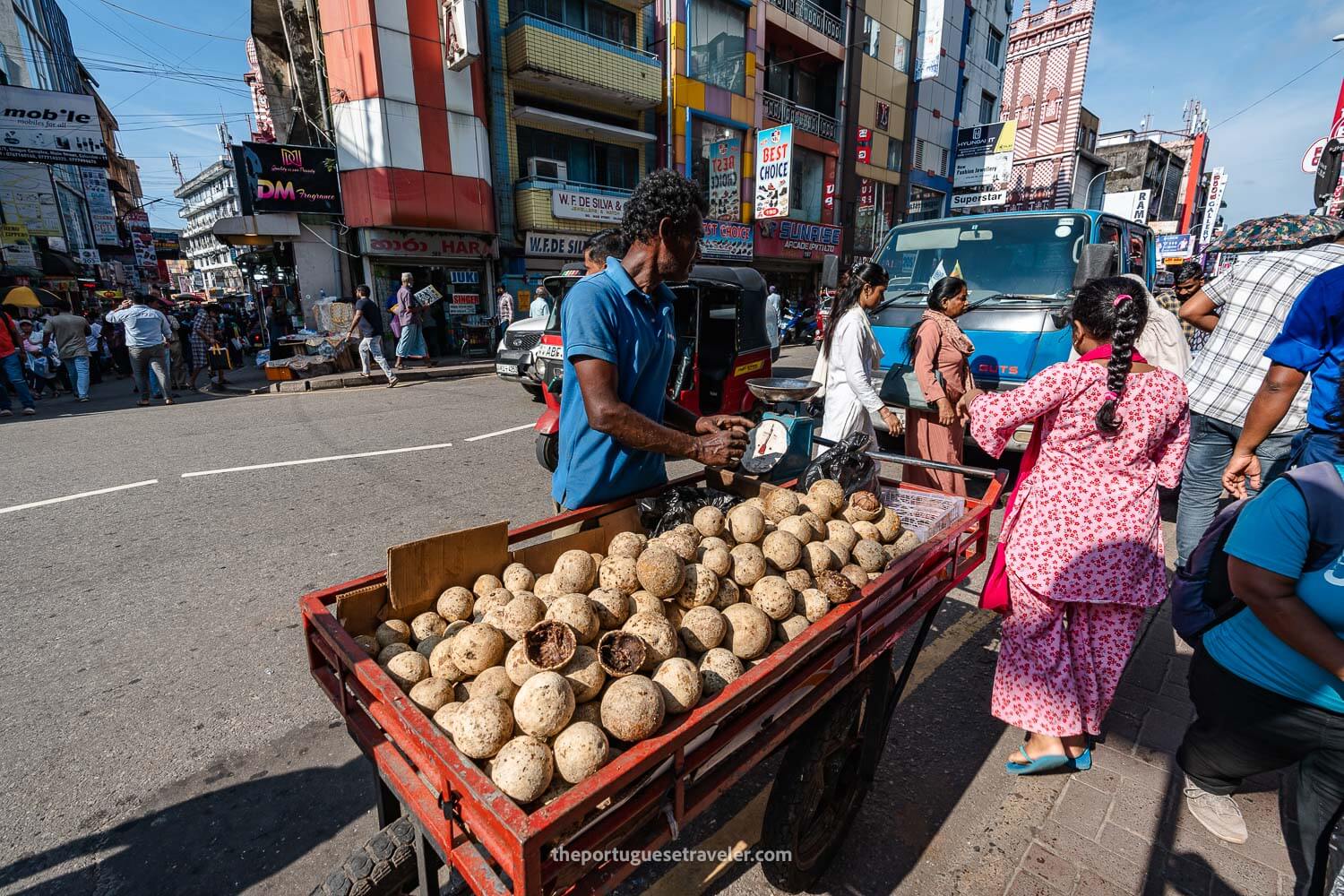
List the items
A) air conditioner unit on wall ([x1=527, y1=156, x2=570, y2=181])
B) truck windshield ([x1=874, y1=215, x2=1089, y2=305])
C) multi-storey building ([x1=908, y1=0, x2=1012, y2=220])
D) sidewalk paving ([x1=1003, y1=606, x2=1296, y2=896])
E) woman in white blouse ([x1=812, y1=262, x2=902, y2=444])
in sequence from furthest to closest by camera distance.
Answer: multi-storey building ([x1=908, y1=0, x2=1012, y2=220]) → air conditioner unit on wall ([x1=527, y1=156, x2=570, y2=181]) → truck windshield ([x1=874, y1=215, x2=1089, y2=305]) → woman in white blouse ([x1=812, y1=262, x2=902, y2=444]) → sidewalk paving ([x1=1003, y1=606, x2=1296, y2=896])

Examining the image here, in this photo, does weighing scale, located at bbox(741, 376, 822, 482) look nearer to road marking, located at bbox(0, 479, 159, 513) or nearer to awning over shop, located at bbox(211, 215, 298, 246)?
road marking, located at bbox(0, 479, 159, 513)

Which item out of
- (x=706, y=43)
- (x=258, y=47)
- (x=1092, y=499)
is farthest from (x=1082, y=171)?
(x=1092, y=499)

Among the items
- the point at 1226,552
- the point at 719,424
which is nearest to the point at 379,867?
the point at 719,424

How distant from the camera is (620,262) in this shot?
7.81ft

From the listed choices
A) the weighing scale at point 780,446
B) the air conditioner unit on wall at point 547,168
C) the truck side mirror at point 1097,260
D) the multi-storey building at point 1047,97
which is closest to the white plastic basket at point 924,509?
the weighing scale at point 780,446

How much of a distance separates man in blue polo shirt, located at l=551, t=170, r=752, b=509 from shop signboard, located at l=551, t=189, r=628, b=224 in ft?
47.8

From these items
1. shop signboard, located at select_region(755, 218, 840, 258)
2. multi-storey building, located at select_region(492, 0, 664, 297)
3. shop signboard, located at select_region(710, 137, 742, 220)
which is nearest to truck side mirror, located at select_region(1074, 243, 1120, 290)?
multi-storey building, located at select_region(492, 0, 664, 297)

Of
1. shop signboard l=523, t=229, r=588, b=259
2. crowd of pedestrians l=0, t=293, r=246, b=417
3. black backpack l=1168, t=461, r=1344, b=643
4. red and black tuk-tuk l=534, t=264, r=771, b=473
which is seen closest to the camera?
black backpack l=1168, t=461, r=1344, b=643

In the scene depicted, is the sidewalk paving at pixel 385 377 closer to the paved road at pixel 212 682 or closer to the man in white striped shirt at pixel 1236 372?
the paved road at pixel 212 682

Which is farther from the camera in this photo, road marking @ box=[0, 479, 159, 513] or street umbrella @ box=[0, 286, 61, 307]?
street umbrella @ box=[0, 286, 61, 307]

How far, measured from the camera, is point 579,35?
15.6 metres

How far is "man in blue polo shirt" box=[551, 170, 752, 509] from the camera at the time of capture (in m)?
2.12

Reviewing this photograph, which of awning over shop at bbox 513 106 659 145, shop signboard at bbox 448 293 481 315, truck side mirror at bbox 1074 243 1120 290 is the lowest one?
shop signboard at bbox 448 293 481 315

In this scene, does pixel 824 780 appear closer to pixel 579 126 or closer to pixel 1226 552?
pixel 1226 552
